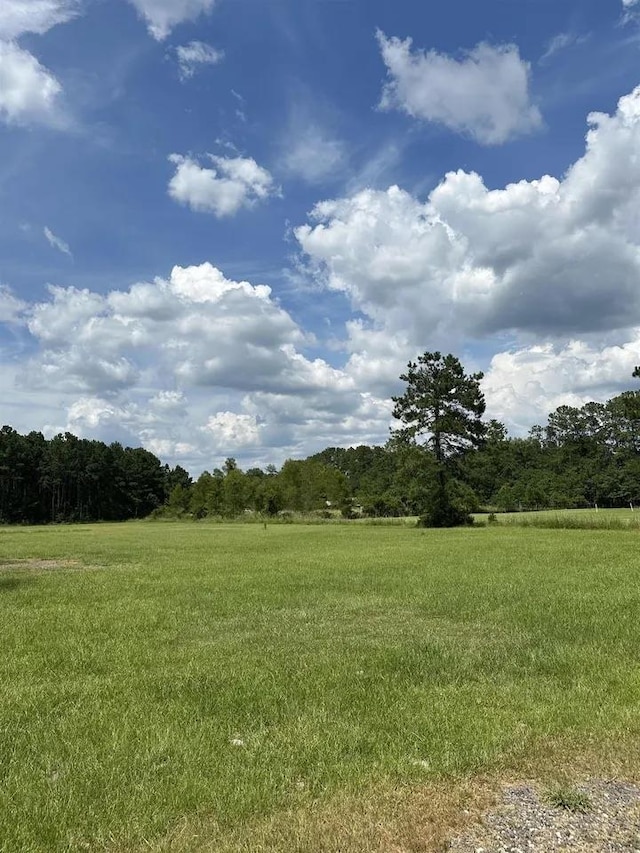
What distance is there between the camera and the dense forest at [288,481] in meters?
107

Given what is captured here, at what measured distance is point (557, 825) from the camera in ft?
15.0

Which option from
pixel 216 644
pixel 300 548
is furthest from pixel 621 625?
pixel 300 548

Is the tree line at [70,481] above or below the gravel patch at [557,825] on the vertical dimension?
above

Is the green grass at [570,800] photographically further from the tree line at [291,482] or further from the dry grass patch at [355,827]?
the tree line at [291,482]

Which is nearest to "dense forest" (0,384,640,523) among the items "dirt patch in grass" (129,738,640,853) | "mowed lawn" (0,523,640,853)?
"mowed lawn" (0,523,640,853)

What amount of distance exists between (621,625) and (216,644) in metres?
7.25

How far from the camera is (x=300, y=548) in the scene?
3353 centimetres

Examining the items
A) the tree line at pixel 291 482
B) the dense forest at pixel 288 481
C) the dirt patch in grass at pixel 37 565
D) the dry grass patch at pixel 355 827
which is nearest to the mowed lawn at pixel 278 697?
the dry grass patch at pixel 355 827

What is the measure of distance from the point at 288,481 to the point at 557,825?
105 metres

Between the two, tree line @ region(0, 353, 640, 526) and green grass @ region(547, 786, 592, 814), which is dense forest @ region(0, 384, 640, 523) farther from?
green grass @ region(547, 786, 592, 814)

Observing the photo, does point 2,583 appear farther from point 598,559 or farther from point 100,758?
point 598,559

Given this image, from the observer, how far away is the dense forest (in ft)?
350

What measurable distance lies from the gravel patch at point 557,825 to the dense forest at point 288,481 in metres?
85.2

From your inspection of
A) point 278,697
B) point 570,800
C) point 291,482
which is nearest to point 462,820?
point 570,800
